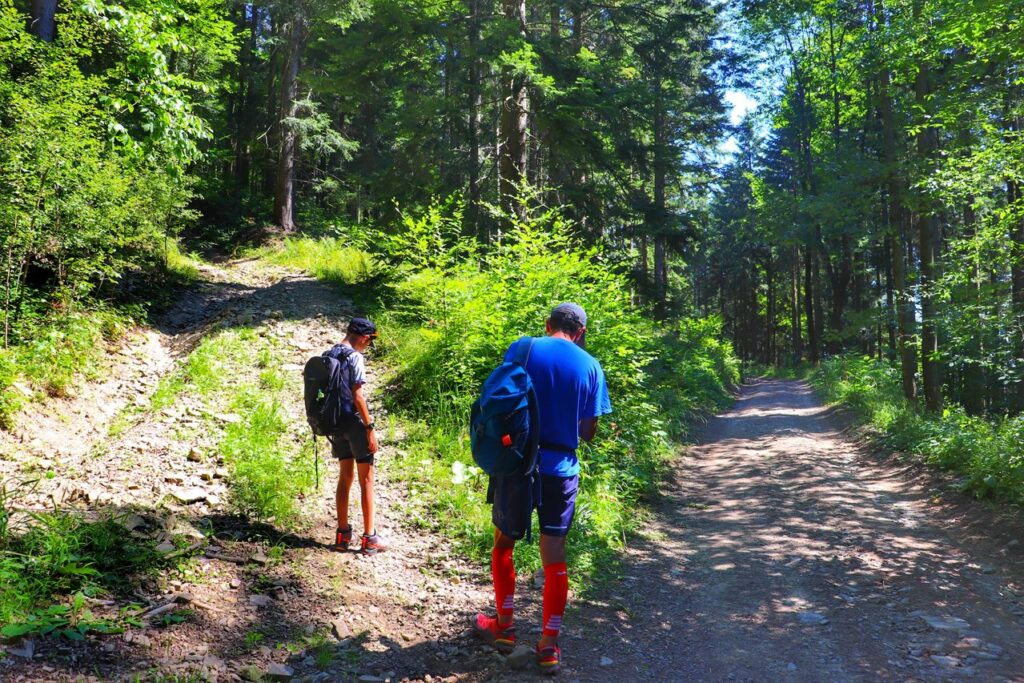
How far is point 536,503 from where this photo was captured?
396 cm

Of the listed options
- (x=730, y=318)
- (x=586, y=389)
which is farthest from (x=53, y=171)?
(x=730, y=318)

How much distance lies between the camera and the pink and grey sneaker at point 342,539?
208 inches

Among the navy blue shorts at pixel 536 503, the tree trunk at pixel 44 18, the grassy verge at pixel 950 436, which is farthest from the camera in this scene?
the tree trunk at pixel 44 18

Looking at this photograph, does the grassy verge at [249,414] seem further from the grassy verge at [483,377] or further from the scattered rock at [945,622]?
the scattered rock at [945,622]

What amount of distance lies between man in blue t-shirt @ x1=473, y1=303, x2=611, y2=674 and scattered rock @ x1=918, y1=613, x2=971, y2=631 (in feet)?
9.76

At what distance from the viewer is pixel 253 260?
1708 centimetres

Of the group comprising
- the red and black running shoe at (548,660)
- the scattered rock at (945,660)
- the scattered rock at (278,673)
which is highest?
the scattered rock at (278,673)

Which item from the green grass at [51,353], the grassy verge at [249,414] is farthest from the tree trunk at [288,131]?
the green grass at [51,353]

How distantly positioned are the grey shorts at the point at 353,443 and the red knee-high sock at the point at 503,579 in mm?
1652

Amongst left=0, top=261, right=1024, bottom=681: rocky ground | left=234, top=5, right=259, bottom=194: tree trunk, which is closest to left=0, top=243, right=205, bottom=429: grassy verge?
left=0, top=261, right=1024, bottom=681: rocky ground

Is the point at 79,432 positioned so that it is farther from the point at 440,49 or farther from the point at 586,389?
the point at 440,49

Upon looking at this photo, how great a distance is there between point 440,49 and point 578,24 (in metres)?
5.43

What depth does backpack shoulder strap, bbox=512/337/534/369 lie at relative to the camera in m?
4.02

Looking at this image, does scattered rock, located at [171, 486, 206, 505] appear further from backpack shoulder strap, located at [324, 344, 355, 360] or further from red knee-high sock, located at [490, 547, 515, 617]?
red knee-high sock, located at [490, 547, 515, 617]
